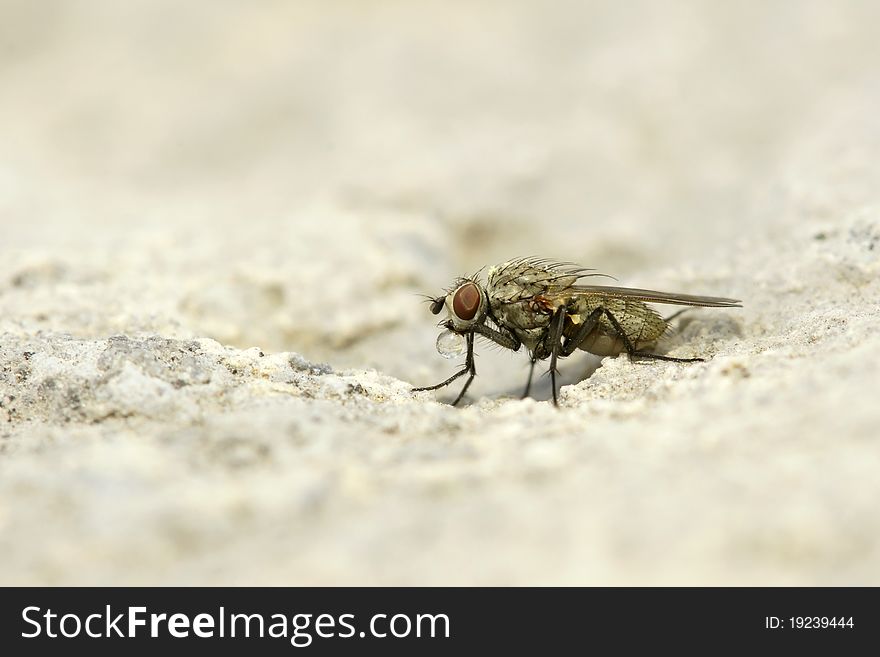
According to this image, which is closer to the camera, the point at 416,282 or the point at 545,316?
the point at 545,316

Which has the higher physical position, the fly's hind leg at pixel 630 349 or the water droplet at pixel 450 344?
the water droplet at pixel 450 344

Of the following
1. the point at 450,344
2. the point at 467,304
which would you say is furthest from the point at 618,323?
the point at 450,344

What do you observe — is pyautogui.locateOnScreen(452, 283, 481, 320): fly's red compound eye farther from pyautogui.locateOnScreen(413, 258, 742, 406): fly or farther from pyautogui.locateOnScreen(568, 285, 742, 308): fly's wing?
pyautogui.locateOnScreen(568, 285, 742, 308): fly's wing

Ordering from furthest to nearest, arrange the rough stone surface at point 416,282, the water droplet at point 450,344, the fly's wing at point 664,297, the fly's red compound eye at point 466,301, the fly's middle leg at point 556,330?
the water droplet at point 450,344 → the fly's red compound eye at point 466,301 → the fly's middle leg at point 556,330 → the fly's wing at point 664,297 → the rough stone surface at point 416,282

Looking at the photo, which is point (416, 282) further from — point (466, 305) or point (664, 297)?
point (664, 297)

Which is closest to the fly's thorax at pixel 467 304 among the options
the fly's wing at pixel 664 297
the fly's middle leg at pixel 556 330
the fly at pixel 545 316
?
the fly at pixel 545 316

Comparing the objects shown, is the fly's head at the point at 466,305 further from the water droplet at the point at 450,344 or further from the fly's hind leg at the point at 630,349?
the fly's hind leg at the point at 630,349

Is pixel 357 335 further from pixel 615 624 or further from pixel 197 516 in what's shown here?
pixel 615 624

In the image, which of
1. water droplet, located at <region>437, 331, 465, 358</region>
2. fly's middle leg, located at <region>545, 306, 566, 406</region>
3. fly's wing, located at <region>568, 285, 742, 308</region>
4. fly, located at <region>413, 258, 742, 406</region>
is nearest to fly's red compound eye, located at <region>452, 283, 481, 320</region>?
fly, located at <region>413, 258, 742, 406</region>
